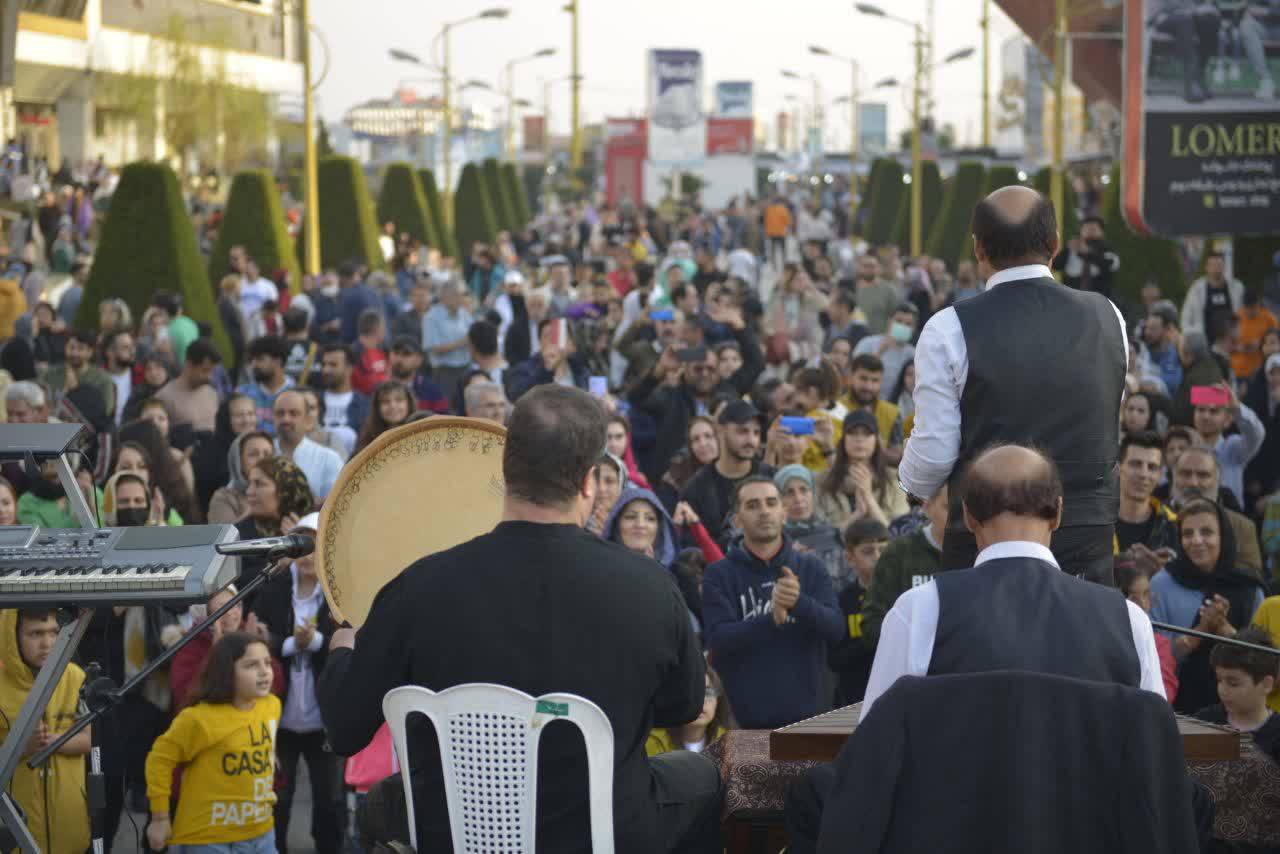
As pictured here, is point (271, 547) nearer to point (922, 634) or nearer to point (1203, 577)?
point (922, 634)

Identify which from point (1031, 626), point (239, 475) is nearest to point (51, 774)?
point (239, 475)

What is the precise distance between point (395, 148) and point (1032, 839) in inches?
4724

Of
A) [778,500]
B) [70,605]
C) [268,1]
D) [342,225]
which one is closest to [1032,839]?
[70,605]

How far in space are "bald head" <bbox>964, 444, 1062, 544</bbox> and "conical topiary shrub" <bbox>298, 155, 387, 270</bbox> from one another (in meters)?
24.1

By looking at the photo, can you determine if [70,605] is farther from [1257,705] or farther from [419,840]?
[1257,705]

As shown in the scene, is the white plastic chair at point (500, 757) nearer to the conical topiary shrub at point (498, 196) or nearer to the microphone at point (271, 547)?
the microphone at point (271, 547)

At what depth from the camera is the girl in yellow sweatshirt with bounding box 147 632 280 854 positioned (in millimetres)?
6953

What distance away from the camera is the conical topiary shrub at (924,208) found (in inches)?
1569

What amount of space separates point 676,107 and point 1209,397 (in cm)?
6950

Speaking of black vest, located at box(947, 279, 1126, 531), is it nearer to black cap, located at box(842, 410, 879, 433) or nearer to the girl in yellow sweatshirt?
the girl in yellow sweatshirt

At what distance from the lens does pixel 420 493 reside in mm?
5070

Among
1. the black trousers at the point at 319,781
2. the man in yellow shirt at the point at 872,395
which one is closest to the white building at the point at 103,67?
the man in yellow shirt at the point at 872,395

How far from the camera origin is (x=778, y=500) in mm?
7789

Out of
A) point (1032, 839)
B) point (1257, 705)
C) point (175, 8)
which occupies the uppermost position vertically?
point (175, 8)
